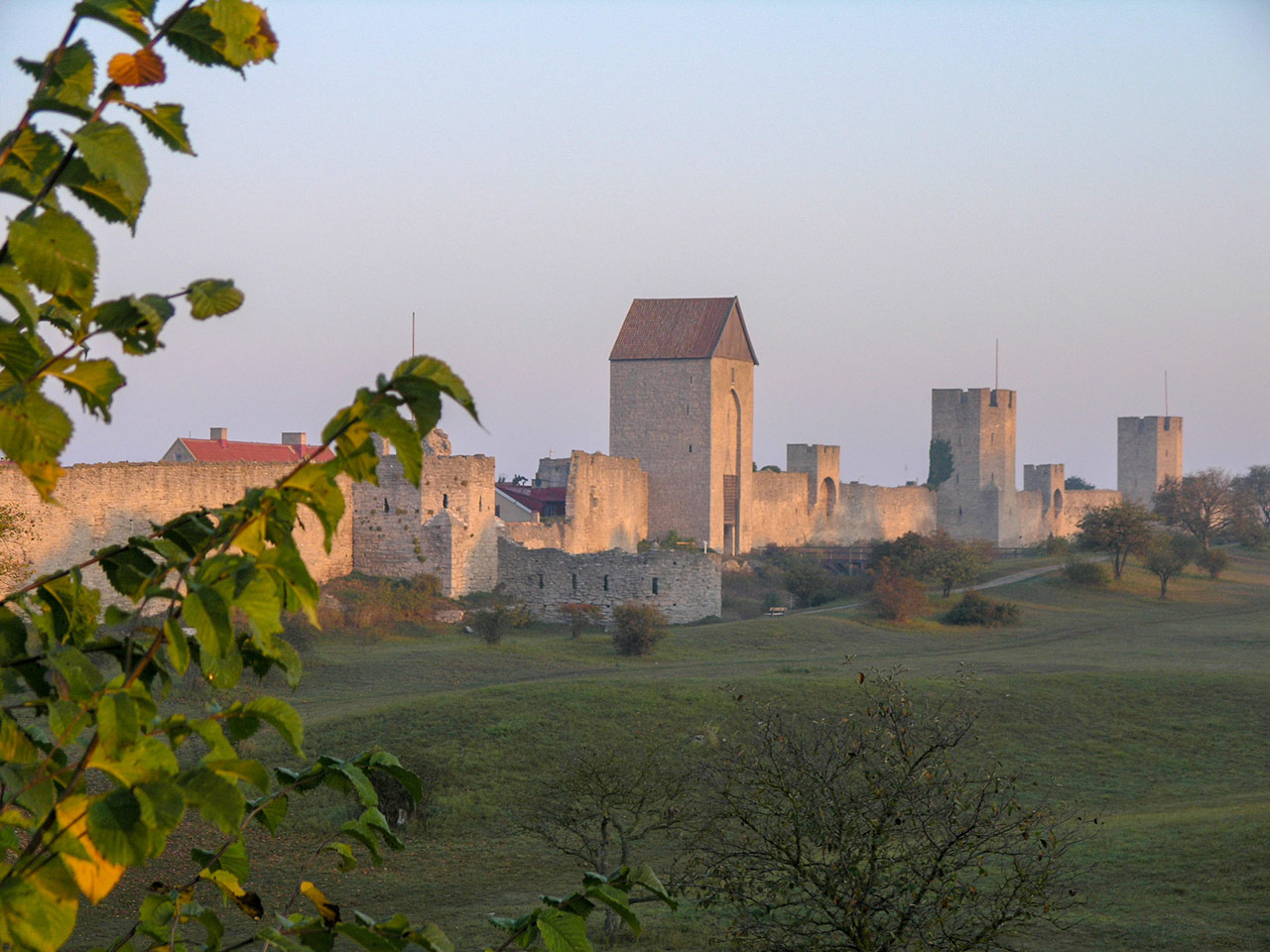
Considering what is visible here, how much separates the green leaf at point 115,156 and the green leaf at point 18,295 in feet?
0.57

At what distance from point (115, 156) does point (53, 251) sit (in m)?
0.16

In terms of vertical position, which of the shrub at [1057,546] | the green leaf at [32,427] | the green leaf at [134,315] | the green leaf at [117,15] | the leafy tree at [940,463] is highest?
the leafy tree at [940,463]

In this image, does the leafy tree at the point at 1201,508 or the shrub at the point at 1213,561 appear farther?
the leafy tree at the point at 1201,508

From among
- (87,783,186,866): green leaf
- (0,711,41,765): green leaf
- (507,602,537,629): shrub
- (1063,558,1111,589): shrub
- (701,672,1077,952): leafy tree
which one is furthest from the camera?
(1063,558,1111,589): shrub

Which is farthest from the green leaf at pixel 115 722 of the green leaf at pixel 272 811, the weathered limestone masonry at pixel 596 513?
the weathered limestone masonry at pixel 596 513

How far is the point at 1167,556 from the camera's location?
35.3 metres

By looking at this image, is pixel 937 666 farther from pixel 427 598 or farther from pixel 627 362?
pixel 627 362

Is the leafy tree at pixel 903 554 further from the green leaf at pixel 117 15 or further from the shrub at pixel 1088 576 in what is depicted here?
the green leaf at pixel 117 15

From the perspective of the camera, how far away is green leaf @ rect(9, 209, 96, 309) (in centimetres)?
179

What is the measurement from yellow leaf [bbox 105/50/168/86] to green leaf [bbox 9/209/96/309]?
215 millimetres

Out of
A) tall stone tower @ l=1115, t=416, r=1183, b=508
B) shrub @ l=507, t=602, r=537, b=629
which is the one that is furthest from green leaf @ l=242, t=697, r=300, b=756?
tall stone tower @ l=1115, t=416, r=1183, b=508

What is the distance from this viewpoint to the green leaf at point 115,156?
1746 millimetres

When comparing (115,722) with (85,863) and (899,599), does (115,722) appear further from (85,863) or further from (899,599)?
(899,599)

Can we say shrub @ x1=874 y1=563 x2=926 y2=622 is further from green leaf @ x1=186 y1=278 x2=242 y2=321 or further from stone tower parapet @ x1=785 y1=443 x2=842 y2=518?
green leaf @ x1=186 y1=278 x2=242 y2=321
